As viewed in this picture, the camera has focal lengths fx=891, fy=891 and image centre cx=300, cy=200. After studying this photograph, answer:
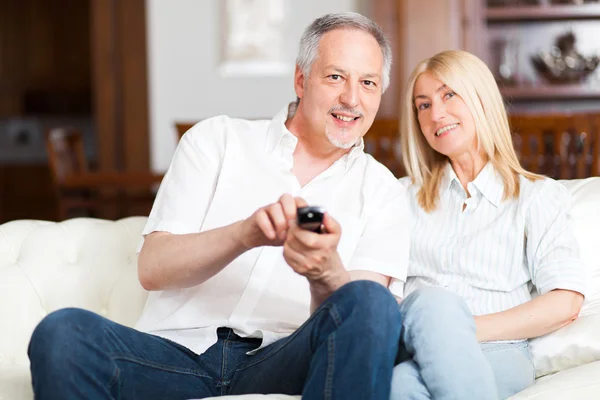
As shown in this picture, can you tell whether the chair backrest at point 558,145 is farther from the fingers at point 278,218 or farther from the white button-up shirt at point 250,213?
the fingers at point 278,218

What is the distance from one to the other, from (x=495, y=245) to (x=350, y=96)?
49 centimetres

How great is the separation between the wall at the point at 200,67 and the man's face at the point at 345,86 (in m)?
2.79

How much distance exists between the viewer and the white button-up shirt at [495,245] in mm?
2037

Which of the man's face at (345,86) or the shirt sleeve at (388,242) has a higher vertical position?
the man's face at (345,86)

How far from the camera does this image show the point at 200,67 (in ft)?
16.2

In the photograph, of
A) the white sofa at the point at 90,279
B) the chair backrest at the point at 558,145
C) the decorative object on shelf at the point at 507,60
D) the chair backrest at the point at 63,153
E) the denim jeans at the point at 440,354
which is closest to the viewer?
the denim jeans at the point at 440,354

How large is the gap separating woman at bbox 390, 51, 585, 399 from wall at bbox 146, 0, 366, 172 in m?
2.69

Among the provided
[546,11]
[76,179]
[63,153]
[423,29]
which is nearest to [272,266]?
[76,179]

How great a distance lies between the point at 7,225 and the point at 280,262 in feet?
2.75

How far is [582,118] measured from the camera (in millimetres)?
3395

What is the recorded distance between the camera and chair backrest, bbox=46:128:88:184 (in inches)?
152

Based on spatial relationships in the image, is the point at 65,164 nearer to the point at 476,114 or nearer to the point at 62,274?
the point at 62,274

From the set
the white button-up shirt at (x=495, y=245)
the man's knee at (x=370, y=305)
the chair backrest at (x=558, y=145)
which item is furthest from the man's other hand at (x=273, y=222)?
the chair backrest at (x=558, y=145)

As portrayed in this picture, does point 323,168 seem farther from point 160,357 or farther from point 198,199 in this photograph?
point 160,357
